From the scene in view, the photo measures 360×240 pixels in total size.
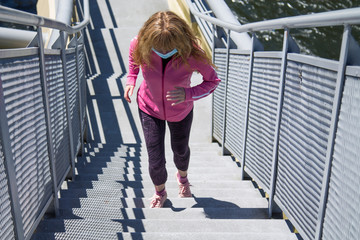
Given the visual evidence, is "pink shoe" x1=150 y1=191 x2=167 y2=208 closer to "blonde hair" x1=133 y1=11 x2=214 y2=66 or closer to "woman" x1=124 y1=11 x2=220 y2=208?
"woman" x1=124 y1=11 x2=220 y2=208

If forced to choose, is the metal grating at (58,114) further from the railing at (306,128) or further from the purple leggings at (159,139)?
the railing at (306,128)

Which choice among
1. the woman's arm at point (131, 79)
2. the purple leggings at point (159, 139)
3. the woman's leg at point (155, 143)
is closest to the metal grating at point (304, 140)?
the purple leggings at point (159, 139)

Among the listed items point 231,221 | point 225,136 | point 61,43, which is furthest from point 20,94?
point 225,136

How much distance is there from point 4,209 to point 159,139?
1.29 metres

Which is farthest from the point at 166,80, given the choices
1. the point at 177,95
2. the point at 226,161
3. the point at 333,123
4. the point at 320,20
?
the point at 226,161

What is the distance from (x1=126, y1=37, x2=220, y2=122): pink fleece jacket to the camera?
2447 millimetres

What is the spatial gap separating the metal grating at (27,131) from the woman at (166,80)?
0.65m

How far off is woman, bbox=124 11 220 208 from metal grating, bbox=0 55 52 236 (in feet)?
2.13

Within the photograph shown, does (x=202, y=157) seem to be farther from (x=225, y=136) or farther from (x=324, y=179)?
(x=324, y=179)

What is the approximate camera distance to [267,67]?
269cm

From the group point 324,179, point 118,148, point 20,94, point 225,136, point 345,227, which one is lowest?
point 118,148

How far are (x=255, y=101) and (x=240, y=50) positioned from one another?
72 centimetres

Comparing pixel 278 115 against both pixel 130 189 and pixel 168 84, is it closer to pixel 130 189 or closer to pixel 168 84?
pixel 168 84

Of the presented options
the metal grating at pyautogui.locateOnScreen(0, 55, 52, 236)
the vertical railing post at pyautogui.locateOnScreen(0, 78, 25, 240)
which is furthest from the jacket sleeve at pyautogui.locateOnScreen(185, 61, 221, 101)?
the vertical railing post at pyautogui.locateOnScreen(0, 78, 25, 240)
